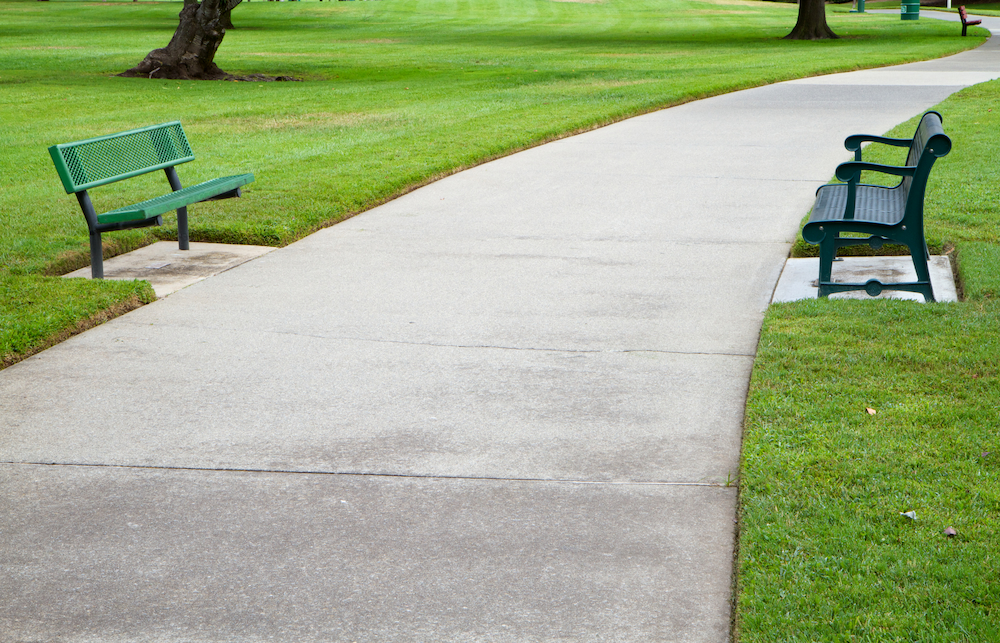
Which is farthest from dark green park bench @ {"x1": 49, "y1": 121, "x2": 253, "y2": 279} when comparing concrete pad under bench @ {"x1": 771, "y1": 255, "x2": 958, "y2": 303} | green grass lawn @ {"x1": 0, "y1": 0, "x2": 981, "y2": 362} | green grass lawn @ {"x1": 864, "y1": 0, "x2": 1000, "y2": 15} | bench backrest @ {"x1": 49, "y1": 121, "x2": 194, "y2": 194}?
green grass lawn @ {"x1": 864, "y1": 0, "x2": 1000, "y2": 15}

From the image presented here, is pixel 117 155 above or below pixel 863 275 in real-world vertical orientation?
above

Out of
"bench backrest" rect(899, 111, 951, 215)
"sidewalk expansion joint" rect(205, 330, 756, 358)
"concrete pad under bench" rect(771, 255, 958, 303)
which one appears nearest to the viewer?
"sidewalk expansion joint" rect(205, 330, 756, 358)

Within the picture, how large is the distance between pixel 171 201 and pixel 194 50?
17.0 meters

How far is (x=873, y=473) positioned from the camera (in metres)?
3.81

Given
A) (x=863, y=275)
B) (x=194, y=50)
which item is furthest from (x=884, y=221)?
(x=194, y=50)

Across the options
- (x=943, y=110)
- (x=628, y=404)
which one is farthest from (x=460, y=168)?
(x=943, y=110)

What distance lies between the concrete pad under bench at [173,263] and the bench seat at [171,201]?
365mm

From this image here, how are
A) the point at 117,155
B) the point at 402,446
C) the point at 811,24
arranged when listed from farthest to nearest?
the point at 811,24
the point at 117,155
the point at 402,446

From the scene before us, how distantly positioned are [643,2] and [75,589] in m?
61.6

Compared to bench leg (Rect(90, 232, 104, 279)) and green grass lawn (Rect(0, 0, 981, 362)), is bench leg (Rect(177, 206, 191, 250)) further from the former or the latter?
bench leg (Rect(90, 232, 104, 279))

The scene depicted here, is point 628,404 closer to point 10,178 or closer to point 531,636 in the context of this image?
point 531,636

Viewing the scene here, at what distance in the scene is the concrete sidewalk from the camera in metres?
3.17

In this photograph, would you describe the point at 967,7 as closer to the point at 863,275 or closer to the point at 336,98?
the point at 336,98

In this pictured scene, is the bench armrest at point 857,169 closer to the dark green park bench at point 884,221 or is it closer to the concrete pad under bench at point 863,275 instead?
the dark green park bench at point 884,221
